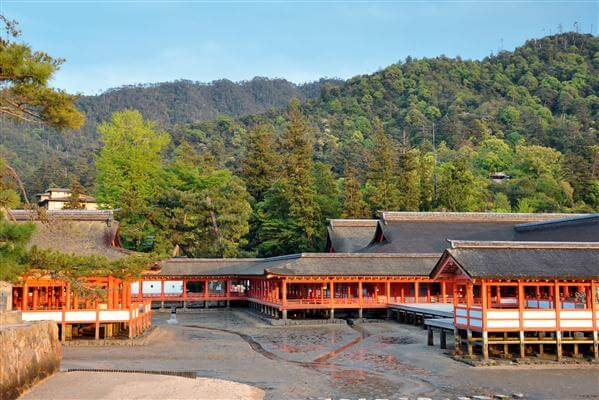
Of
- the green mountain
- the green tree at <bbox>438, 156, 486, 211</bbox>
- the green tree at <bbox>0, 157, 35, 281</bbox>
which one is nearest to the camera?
the green tree at <bbox>0, 157, 35, 281</bbox>

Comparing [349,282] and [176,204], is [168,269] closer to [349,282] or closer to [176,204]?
[176,204]

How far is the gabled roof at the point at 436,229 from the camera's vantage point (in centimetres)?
4559

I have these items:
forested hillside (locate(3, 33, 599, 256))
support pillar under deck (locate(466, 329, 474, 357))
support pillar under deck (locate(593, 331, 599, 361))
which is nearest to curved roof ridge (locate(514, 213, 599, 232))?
support pillar under deck (locate(593, 331, 599, 361))

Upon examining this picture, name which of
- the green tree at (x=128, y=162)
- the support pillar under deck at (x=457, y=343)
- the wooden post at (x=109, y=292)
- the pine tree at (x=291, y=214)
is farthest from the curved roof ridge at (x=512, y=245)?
the green tree at (x=128, y=162)

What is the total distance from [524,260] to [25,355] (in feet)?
54.0

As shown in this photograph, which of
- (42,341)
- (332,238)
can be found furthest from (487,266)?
(332,238)

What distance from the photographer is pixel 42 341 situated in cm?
1756

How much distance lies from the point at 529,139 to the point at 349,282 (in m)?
81.1

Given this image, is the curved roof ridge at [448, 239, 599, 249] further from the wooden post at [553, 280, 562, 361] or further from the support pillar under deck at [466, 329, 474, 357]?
the support pillar under deck at [466, 329, 474, 357]

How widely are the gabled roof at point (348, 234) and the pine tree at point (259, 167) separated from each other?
23.4m

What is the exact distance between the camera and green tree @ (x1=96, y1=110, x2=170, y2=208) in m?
70.6

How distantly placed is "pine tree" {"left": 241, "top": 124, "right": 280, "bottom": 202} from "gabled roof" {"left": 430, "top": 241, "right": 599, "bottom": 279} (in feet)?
173

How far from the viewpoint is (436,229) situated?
1886 inches

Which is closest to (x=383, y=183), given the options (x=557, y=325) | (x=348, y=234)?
(x=348, y=234)
